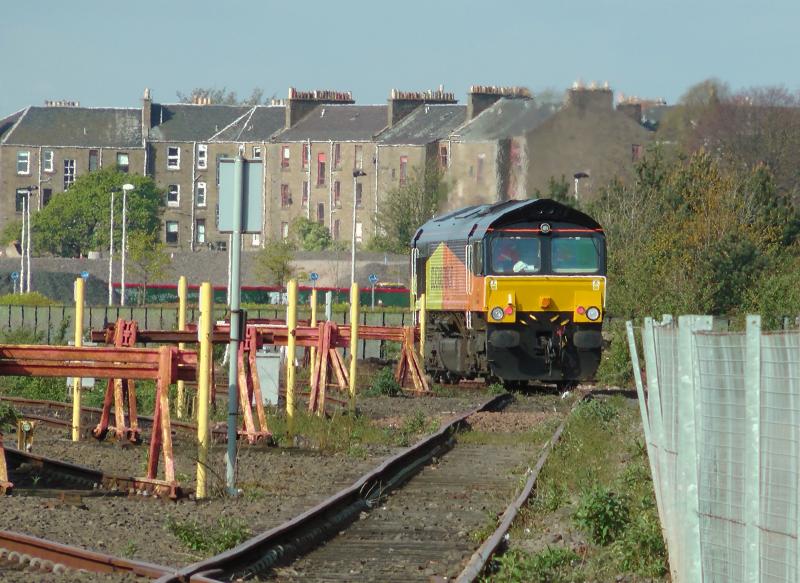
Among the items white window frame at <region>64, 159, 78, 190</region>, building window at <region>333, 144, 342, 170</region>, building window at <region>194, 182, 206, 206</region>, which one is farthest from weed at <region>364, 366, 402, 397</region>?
white window frame at <region>64, 159, 78, 190</region>

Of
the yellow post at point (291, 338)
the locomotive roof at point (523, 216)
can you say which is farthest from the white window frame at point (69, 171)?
the yellow post at point (291, 338)

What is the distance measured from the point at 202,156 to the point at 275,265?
36.3 metres

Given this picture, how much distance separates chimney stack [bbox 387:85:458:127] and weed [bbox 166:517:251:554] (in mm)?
96054

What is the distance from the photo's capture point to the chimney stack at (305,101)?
111 metres

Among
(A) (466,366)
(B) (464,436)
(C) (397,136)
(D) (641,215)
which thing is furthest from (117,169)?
(B) (464,436)

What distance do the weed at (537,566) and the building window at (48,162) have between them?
110108mm

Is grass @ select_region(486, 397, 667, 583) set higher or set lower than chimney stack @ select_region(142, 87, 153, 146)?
lower

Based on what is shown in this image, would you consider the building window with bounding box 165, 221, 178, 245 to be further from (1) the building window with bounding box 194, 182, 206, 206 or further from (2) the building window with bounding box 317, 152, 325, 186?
(2) the building window with bounding box 317, 152, 325, 186

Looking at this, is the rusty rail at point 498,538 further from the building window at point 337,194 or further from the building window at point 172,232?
the building window at point 172,232

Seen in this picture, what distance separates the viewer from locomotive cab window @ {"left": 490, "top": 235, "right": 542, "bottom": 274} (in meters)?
28.3

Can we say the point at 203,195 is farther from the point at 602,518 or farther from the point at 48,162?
the point at 602,518

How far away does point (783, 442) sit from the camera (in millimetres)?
6422

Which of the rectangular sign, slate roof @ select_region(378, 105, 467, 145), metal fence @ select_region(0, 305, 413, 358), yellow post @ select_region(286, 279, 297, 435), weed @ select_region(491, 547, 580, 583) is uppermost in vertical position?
slate roof @ select_region(378, 105, 467, 145)

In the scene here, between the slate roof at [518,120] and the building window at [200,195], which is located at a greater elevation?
the slate roof at [518,120]
